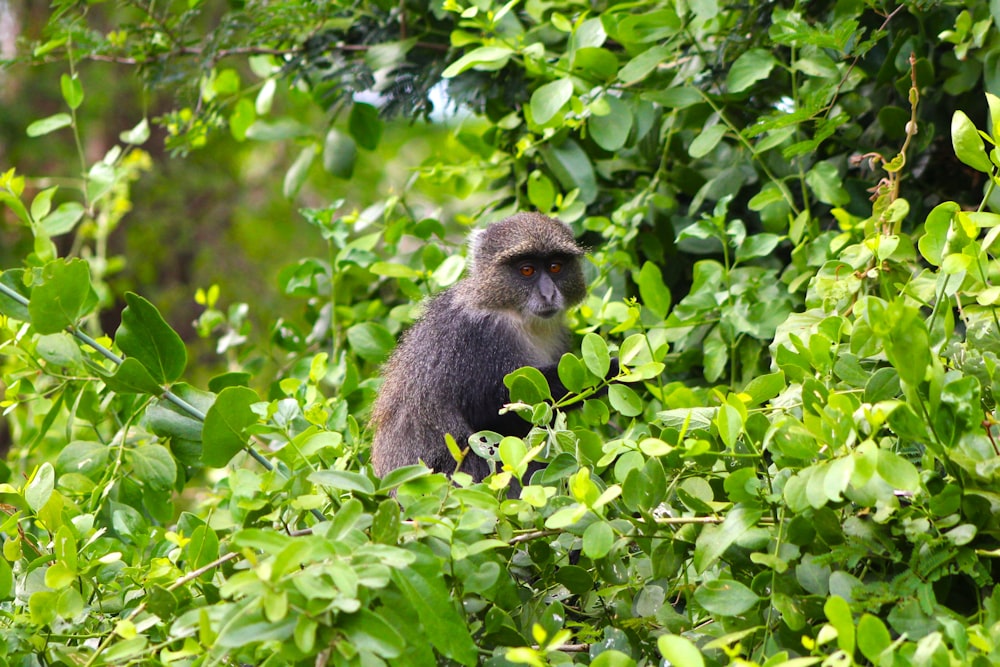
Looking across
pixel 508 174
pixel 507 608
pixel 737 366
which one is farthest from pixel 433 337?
pixel 507 608

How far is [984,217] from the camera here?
224cm

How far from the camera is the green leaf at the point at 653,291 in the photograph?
3.48 metres

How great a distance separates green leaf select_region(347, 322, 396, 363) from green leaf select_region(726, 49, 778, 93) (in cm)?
169

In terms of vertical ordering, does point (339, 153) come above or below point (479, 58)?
below

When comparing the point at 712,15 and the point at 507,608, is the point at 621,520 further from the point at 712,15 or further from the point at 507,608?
the point at 712,15

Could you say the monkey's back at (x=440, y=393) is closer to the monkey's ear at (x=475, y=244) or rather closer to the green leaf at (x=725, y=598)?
the monkey's ear at (x=475, y=244)

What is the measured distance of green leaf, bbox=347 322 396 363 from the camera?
4262 millimetres

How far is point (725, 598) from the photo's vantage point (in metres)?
2.07

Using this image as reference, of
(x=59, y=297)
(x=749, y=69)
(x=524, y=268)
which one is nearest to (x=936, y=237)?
(x=749, y=69)

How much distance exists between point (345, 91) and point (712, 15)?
1.78 metres

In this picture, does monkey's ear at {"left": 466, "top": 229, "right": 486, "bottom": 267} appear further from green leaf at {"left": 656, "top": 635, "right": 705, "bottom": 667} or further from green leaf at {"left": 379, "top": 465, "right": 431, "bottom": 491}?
green leaf at {"left": 656, "top": 635, "right": 705, "bottom": 667}

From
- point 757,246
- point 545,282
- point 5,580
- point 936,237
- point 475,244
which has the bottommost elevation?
point 545,282

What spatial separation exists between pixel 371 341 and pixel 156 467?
1491mm

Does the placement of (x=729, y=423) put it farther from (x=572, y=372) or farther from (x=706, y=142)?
(x=706, y=142)
